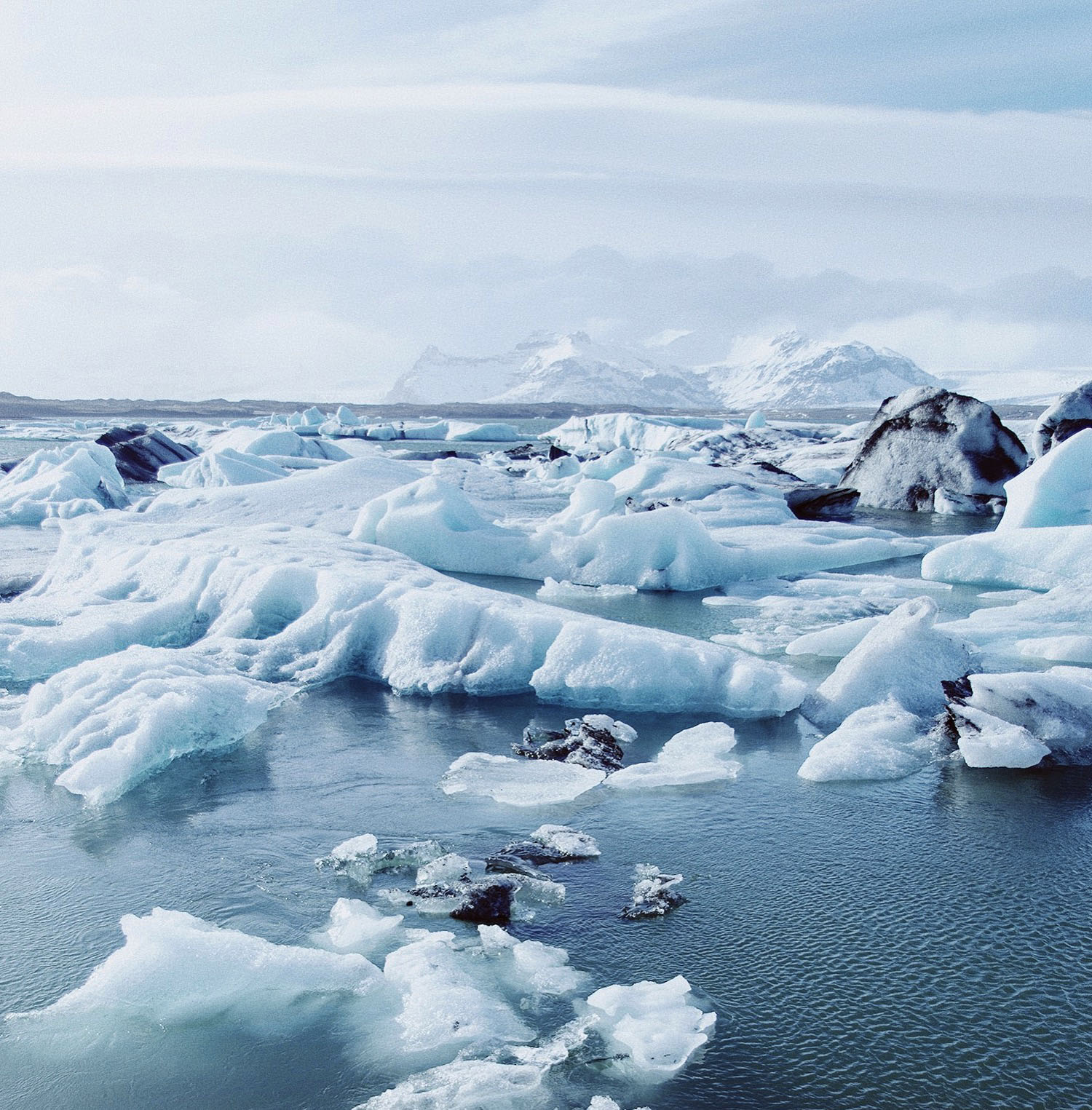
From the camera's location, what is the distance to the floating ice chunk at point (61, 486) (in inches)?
658

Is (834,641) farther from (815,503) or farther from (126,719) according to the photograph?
(815,503)

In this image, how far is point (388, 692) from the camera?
24.5ft

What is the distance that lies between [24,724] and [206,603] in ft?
8.73

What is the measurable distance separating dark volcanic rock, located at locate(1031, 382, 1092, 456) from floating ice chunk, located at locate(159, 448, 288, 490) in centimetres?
1481

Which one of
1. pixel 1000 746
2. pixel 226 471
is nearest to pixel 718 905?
pixel 1000 746

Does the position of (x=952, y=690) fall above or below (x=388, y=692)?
above

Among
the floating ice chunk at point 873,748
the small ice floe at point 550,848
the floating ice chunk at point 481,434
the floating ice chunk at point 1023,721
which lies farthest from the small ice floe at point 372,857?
the floating ice chunk at point 481,434

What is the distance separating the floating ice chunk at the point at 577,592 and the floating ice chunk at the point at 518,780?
487 centimetres

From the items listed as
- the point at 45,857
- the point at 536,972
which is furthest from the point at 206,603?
the point at 536,972

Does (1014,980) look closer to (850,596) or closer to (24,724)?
(24,724)

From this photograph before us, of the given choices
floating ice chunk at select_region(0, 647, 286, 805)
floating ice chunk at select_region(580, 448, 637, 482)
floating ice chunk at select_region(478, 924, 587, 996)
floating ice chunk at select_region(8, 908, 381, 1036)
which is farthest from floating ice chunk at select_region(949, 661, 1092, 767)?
floating ice chunk at select_region(580, 448, 637, 482)

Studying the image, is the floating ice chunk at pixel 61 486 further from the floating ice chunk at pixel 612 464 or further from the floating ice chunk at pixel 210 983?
the floating ice chunk at pixel 210 983

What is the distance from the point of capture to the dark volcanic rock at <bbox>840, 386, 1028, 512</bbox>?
19.6 meters

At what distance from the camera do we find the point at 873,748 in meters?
5.89
